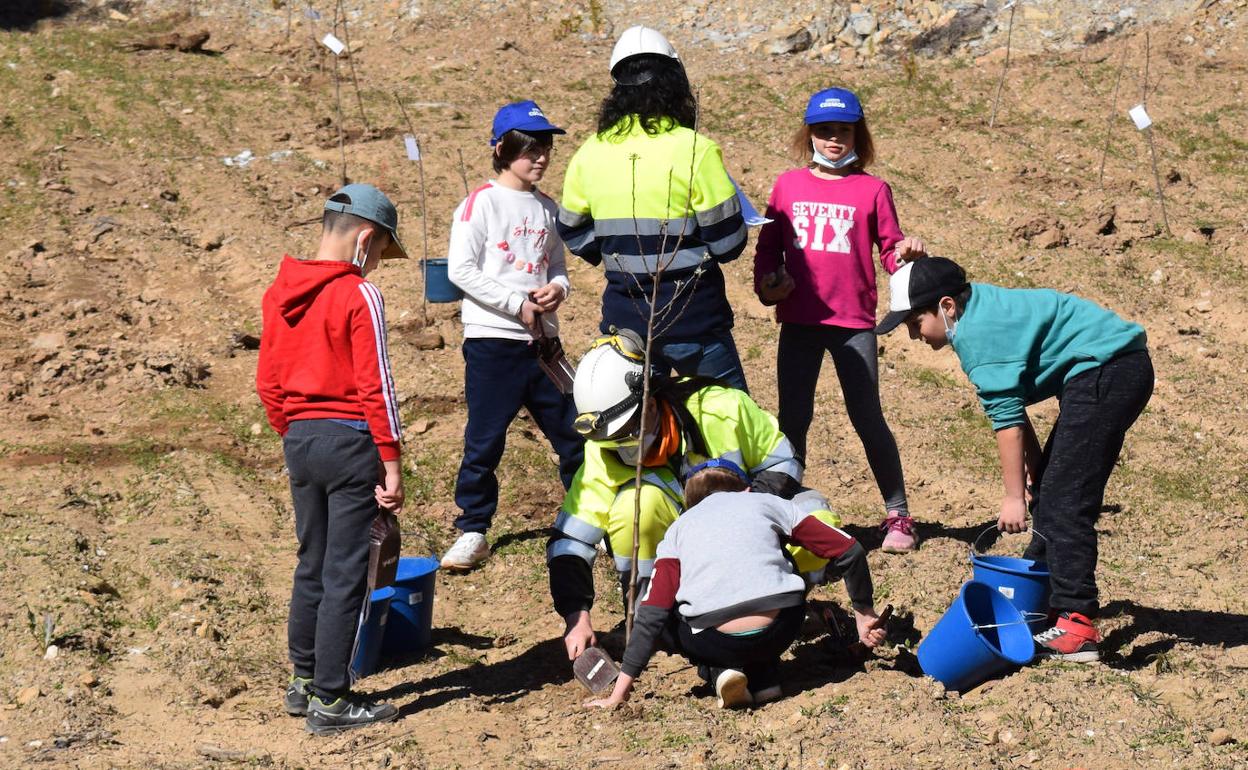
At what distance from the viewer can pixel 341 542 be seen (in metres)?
4.15

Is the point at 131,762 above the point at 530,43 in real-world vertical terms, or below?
below

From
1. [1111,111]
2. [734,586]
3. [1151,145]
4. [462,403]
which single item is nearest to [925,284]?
[734,586]

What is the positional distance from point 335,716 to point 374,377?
1090 mm

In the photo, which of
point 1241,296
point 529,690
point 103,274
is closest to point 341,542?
point 529,690

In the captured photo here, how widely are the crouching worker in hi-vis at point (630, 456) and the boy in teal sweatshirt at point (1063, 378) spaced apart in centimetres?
69

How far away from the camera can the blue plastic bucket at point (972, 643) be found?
4.16 m

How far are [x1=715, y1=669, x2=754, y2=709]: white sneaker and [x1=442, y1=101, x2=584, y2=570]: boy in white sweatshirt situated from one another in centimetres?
167

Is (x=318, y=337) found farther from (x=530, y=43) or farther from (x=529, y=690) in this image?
(x=530, y=43)

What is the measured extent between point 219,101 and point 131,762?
9.19 m

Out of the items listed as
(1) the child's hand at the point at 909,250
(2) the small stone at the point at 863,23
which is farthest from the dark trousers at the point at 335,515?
(2) the small stone at the point at 863,23

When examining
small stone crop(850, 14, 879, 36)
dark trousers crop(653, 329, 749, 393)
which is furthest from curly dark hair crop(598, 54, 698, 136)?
small stone crop(850, 14, 879, 36)

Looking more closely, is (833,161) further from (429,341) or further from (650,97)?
(429,341)

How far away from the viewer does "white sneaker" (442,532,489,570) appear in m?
5.66

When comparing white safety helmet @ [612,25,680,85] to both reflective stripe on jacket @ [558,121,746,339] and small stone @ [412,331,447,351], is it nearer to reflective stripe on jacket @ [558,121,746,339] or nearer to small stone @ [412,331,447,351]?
reflective stripe on jacket @ [558,121,746,339]
